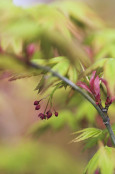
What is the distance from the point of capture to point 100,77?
0.88 m

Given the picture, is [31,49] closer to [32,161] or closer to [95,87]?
[95,87]

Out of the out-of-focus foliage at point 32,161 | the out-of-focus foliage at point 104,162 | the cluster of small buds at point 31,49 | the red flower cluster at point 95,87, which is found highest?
the cluster of small buds at point 31,49

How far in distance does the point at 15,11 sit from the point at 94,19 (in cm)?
55

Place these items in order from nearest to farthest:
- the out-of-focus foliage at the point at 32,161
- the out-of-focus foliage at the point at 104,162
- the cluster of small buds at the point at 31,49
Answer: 1. the out-of-focus foliage at the point at 104,162
2. the cluster of small buds at the point at 31,49
3. the out-of-focus foliage at the point at 32,161

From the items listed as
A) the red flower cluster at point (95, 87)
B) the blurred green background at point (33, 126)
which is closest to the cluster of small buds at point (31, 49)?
the blurred green background at point (33, 126)

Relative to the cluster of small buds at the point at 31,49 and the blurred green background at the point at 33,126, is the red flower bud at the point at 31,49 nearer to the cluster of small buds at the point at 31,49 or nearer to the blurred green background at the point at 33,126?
the cluster of small buds at the point at 31,49

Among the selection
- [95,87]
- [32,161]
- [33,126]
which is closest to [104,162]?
[95,87]

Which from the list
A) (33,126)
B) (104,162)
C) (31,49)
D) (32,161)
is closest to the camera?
(104,162)

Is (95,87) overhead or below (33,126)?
overhead

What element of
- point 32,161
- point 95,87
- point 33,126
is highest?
point 95,87

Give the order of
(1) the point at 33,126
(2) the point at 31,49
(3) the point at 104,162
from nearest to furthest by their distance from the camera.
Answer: (3) the point at 104,162
(2) the point at 31,49
(1) the point at 33,126

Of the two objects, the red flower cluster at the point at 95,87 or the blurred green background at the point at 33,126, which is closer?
the red flower cluster at the point at 95,87

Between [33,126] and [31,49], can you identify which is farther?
[33,126]

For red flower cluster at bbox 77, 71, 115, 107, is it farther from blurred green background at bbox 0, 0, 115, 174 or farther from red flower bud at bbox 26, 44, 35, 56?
red flower bud at bbox 26, 44, 35, 56
